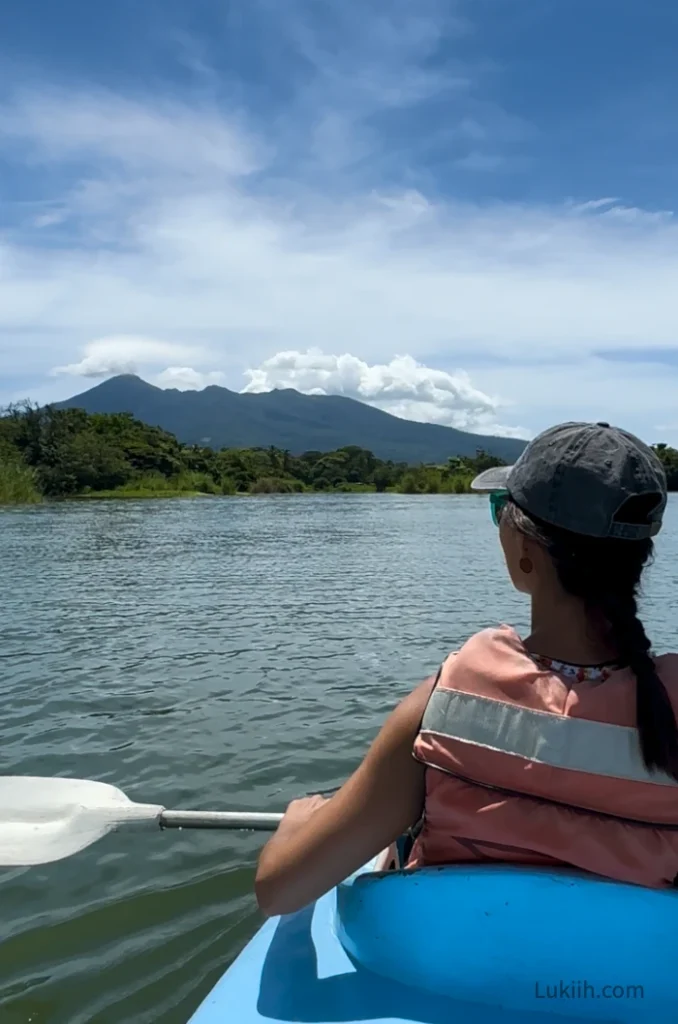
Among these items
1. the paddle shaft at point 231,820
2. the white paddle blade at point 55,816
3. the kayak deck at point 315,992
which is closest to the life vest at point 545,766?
the kayak deck at point 315,992

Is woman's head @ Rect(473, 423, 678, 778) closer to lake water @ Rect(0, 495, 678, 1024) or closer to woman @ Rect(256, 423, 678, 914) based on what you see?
woman @ Rect(256, 423, 678, 914)

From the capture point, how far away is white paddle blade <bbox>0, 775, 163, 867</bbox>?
150 inches

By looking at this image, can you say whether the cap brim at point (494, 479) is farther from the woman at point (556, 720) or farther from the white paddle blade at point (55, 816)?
the white paddle blade at point (55, 816)

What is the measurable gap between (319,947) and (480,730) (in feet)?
3.23

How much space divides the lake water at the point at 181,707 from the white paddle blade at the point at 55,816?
0.61 metres

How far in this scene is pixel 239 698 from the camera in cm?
856

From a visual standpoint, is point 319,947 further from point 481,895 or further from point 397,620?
point 397,620

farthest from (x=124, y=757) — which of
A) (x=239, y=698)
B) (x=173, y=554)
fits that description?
(x=173, y=554)

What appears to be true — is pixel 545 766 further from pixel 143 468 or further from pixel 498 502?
pixel 143 468

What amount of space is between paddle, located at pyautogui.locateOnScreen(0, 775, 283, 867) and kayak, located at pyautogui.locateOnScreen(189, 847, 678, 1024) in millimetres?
1312

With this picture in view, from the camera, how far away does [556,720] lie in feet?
5.54

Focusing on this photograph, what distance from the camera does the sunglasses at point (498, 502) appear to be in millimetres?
1981

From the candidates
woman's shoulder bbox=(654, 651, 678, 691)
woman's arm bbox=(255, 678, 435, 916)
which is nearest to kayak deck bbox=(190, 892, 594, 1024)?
woman's arm bbox=(255, 678, 435, 916)

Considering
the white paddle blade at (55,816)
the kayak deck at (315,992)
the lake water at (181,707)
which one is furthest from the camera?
the lake water at (181,707)
